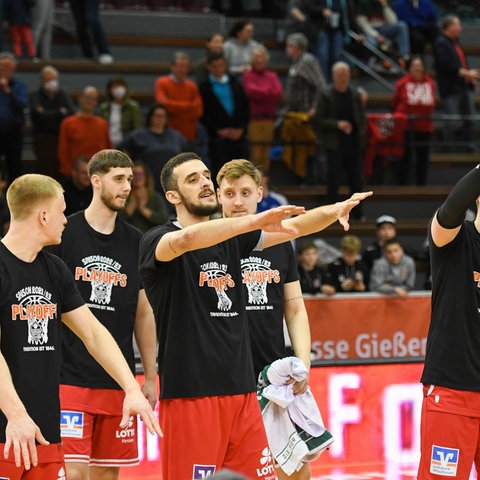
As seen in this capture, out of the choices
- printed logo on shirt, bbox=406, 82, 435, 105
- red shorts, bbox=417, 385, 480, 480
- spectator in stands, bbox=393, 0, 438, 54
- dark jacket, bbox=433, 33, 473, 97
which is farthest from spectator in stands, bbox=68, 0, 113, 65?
red shorts, bbox=417, 385, 480, 480

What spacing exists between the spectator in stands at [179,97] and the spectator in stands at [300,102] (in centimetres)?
192

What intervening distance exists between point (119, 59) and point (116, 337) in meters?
12.0

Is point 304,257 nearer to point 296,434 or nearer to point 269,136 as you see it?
point 269,136

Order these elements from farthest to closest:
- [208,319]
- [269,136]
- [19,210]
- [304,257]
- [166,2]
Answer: [166,2]
[269,136]
[304,257]
[208,319]
[19,210]

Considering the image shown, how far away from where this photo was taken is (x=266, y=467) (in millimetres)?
6379

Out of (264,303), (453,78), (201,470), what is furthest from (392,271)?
(201,470)

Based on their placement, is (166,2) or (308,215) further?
(166,2)

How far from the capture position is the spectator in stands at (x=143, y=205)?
42.4 feet

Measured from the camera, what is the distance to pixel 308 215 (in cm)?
609

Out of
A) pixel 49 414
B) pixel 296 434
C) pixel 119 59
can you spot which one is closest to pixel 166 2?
pixel 119 59

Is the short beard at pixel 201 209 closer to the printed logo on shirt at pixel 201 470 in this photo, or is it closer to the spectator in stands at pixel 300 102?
the printed logo on shirt at pixel 201 470

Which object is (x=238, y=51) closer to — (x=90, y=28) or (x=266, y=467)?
(x=90, y=28)

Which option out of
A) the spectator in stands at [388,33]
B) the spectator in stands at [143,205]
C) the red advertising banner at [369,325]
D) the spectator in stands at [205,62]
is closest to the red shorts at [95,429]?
the red advertising banner at [369,325]

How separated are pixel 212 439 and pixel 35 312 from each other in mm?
1226
